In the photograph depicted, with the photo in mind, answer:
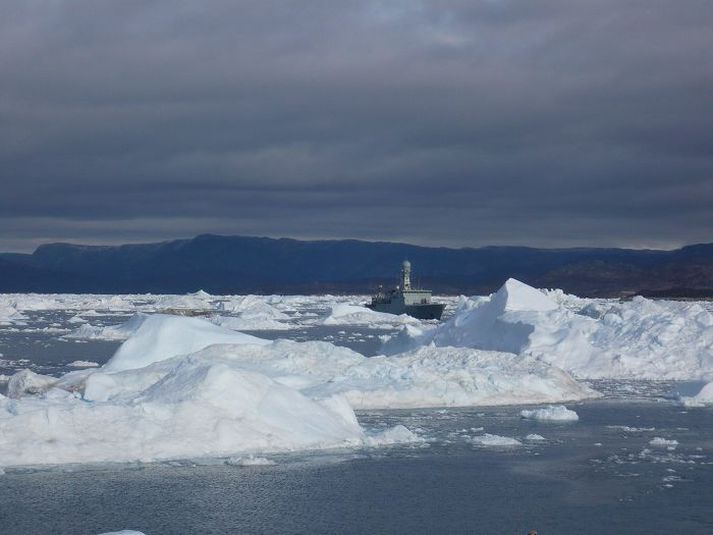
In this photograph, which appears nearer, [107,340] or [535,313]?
[535,313]

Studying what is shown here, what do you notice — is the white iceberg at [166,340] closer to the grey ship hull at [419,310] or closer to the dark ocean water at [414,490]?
the dark ocean water at [414,490]

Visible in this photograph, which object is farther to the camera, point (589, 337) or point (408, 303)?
point (408, 303)

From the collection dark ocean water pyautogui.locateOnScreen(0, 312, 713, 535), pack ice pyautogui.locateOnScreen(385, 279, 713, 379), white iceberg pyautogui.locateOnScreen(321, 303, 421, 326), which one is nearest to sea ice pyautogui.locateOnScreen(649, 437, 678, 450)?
dark ocean water pyautogui.locateOnScreen(0, 312, 713, 535)

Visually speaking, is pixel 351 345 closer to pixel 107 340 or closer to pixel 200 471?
pixel 107 340

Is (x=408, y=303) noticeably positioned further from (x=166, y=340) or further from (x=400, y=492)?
(x=400, y=492)

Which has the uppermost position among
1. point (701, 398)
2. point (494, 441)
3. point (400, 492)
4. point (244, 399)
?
point (244, 399)

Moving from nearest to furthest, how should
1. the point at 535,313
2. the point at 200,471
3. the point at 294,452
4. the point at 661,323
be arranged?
1. the point at 200,471
2. the point at 294,452
3. the point at 661,323
4. the point at 535,313

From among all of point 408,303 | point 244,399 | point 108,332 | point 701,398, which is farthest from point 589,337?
point 408,303

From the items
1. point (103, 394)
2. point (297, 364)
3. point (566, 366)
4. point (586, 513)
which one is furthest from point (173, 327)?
point (586, 513)
